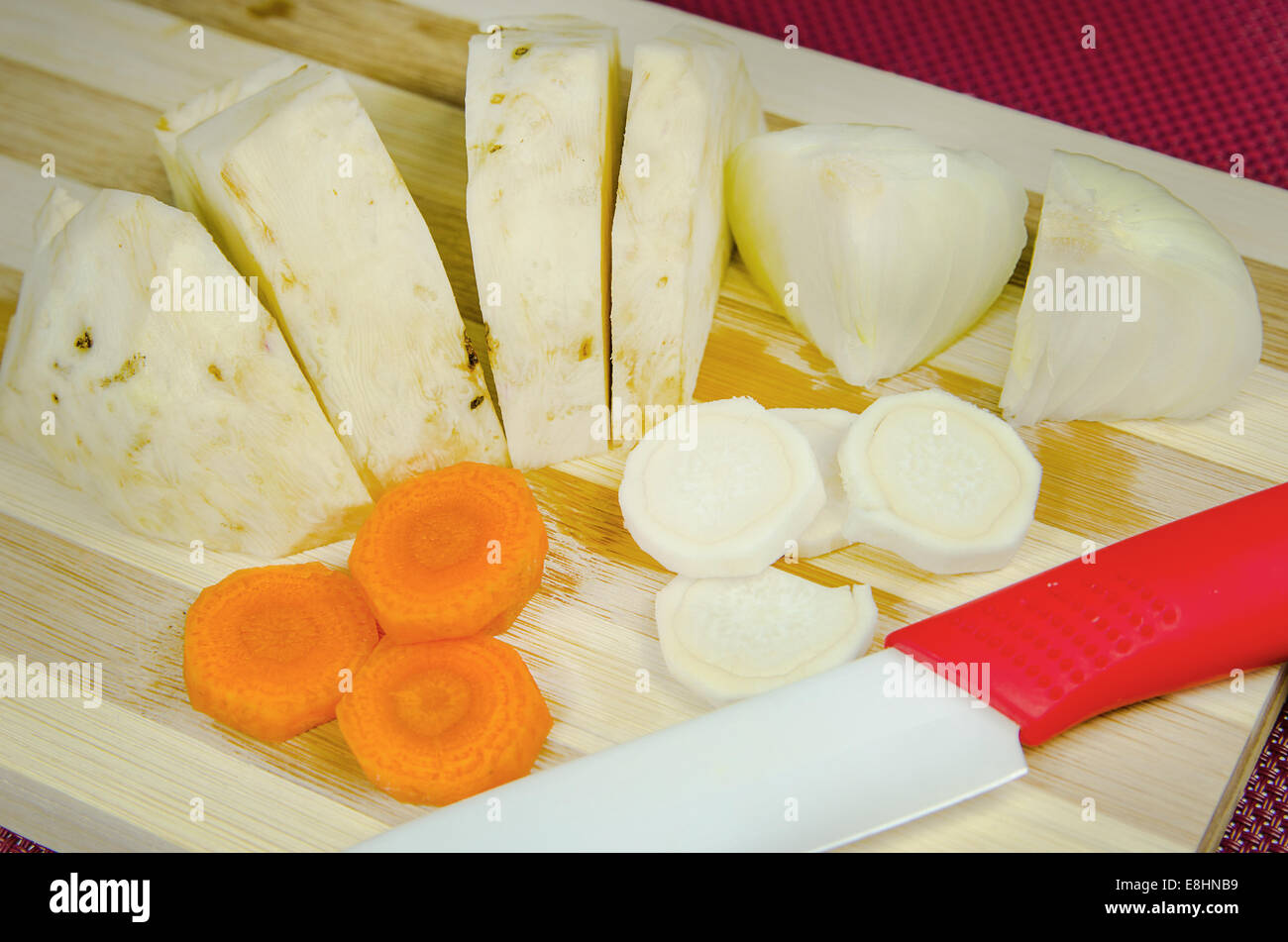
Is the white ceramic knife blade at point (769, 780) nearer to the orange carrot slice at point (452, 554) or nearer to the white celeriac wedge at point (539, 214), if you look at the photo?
the orange carrot slice at point (452, 554)

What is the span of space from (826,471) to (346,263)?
2.79ft

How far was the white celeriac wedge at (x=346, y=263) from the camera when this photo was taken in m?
2.00

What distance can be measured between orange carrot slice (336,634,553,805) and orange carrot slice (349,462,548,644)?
2.2 inches

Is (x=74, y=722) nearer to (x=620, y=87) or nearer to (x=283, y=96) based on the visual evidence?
(x=283, y=96)

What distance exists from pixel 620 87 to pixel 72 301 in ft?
3.81

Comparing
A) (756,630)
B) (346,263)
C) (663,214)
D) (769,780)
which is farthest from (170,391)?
(769,780)

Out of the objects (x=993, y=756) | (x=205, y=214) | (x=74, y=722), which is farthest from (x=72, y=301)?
(x=993, y=756)

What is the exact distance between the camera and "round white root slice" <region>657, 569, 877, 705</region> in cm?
193

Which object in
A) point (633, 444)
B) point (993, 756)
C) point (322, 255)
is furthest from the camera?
point (633, 444)

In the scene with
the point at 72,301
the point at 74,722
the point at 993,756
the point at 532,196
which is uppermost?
the point at 532,196

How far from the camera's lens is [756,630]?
1.98 meters

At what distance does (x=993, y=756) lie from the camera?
178 centimetres

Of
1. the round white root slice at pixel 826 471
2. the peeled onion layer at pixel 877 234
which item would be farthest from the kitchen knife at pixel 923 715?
the peeled onion layer at pixel 877 234

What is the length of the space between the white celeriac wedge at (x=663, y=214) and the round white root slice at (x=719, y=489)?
125mm
